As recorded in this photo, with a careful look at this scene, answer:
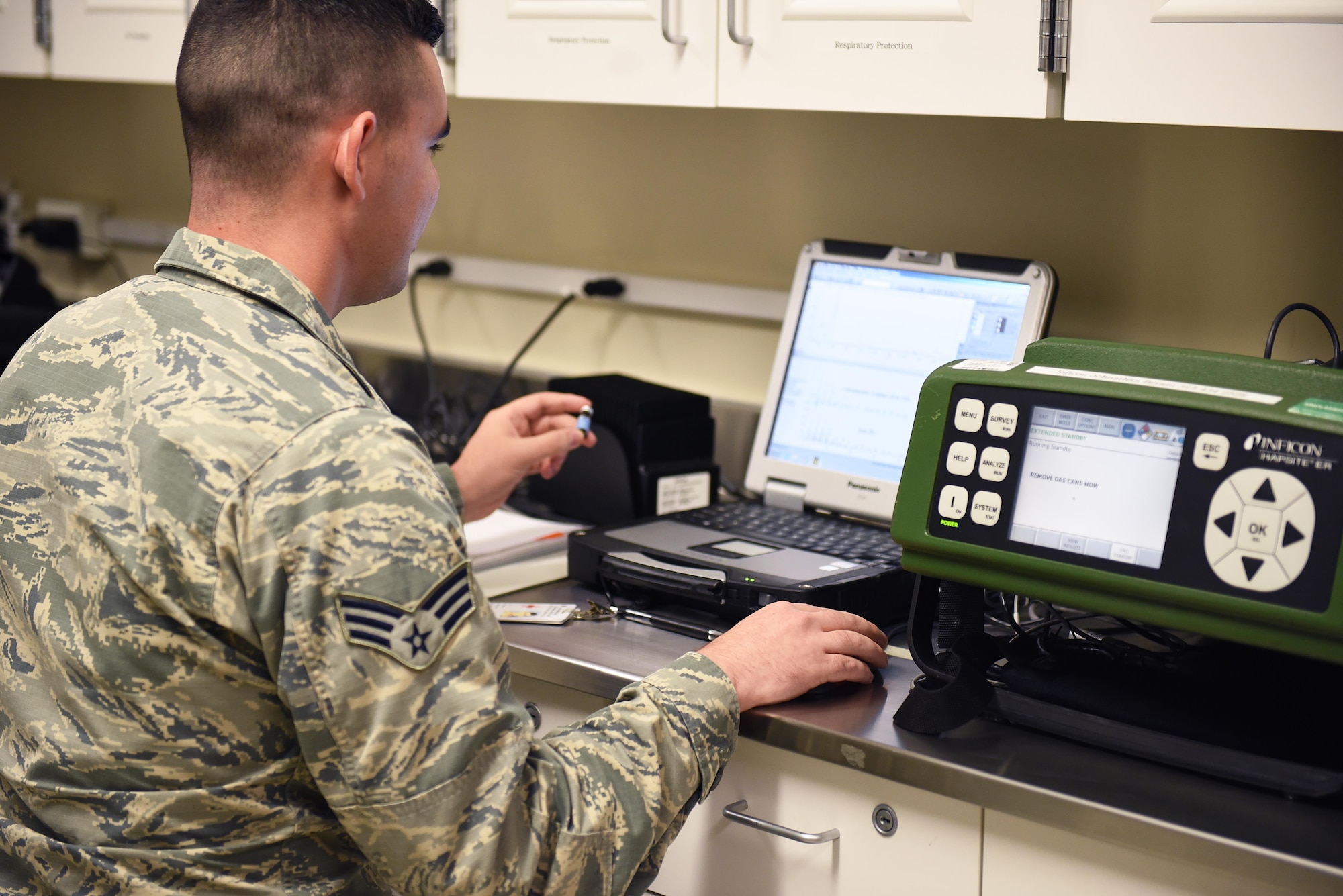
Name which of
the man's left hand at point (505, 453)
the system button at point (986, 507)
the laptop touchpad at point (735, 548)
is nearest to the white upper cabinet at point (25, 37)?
the man's left hand at point (505, 453)

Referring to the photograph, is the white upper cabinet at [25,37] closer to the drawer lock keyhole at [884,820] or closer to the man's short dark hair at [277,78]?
the man's short dark hair at [277,78]

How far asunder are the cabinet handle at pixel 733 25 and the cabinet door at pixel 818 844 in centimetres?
74

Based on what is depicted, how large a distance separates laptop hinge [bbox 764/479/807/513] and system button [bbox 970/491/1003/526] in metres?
0.62

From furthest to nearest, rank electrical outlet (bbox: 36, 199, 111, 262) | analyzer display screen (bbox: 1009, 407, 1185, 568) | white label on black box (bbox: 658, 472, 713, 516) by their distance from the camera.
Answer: electrical outlet (bbox: 36, 199, 111, 262)
white label on black box (bbox: 658, 472, 713, 516)
analyzer display screen (bbox: 1009, 407, 1185, 568)

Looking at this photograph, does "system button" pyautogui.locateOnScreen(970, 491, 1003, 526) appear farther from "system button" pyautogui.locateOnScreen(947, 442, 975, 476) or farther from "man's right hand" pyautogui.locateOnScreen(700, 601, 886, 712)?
"man's right hand" pyautogui.locateOnScreen(700, 601, 886, 712)

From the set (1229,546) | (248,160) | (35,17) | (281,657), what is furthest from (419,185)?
(35,17)

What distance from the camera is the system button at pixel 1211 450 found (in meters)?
0.91

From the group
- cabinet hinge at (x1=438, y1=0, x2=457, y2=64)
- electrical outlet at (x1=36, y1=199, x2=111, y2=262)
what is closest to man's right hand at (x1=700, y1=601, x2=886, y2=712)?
cabinet hinge at (x1=438, y1=0, x2=457, y2=64)

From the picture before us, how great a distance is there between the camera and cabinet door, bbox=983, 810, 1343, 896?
88 centimetres

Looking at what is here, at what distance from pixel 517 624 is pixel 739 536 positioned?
280mm

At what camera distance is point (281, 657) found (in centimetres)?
85

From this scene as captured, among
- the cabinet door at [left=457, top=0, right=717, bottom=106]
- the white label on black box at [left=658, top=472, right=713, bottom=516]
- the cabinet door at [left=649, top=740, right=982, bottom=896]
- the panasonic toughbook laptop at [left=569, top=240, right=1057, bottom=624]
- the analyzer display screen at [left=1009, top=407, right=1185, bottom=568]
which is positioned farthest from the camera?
the white label on black box at [left=658, top=472, right=713, bottom=516]

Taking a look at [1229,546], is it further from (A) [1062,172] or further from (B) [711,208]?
(B) [711,208]

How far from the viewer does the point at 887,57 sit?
1.31 m
